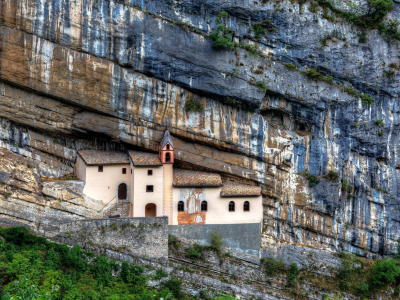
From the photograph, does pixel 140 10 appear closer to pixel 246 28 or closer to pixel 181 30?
pixel 181 30

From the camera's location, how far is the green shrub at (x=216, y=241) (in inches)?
1566

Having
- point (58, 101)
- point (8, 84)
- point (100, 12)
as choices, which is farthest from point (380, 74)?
point (8, 84)

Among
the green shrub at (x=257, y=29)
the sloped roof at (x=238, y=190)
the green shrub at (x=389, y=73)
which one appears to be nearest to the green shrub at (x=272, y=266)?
the sloped roof at (x=238, y=190)

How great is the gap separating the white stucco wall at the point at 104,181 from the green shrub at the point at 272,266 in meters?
13.0

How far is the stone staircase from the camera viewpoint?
3969 centimetres

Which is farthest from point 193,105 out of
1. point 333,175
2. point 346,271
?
point 346,271

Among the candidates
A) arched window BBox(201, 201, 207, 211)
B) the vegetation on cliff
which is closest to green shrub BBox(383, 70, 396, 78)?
arched window BBox(201, 201, 207, 211)

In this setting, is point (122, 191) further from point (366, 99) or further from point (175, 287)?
point (366, 99)

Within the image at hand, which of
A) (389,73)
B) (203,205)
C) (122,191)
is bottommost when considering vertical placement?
(203,205)

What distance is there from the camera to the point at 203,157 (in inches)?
1609

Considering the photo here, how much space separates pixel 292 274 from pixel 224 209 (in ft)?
25.4

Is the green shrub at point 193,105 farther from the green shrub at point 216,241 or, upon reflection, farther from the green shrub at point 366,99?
the green shrub at point 366,99

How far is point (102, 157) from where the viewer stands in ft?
131

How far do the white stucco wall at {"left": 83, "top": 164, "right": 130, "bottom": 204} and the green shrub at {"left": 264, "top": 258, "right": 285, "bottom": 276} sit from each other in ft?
42.6
